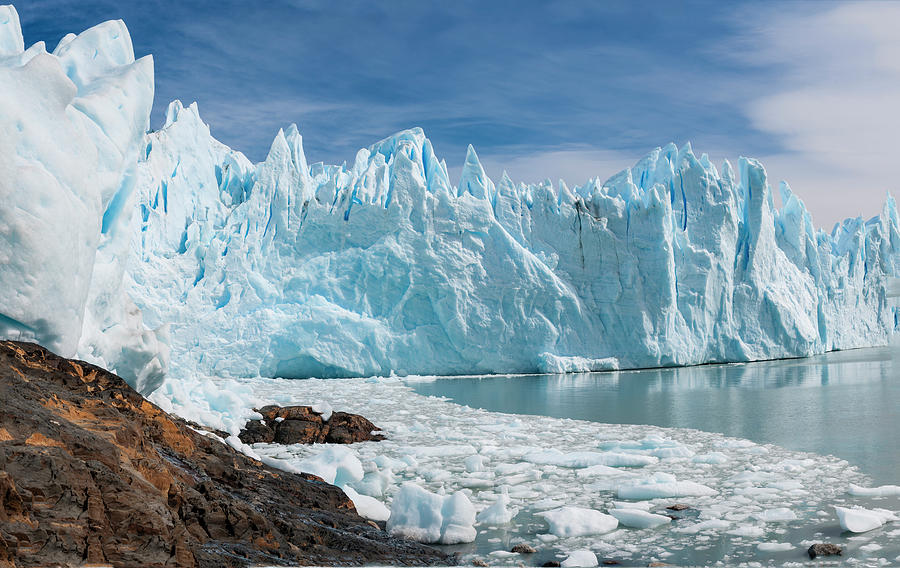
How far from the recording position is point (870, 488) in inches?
227

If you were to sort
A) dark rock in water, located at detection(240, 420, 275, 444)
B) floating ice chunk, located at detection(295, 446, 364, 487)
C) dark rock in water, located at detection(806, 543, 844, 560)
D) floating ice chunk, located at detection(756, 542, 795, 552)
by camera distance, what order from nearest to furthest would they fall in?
dark rock in water, located at detection(806, 543, 844, 560), floating ice chunk, located at detection(756, 542, 795, 552), floating ice chunk, located at detection(295, 446, 364, 487), dark rock in water, located at detection(240, 420, 275, 444)

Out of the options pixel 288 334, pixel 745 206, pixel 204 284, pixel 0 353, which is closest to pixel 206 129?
pixel 204 284

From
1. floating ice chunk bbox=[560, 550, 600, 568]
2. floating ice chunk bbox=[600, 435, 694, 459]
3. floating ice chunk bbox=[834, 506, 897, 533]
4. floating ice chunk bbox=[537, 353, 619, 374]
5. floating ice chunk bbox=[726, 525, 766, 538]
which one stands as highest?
floating ice chunk bbox=[537, 353, 619, 374]

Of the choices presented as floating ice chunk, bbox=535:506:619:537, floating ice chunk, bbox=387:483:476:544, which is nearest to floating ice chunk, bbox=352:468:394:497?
floating ice chunk, bbox=387:483:476:544

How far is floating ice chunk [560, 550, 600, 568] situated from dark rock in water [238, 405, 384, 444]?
461 cm

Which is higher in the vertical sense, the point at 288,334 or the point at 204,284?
the point at 204,284

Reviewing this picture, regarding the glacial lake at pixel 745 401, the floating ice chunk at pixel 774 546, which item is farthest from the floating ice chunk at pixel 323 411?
the floating ice chunk at pixel 774 546

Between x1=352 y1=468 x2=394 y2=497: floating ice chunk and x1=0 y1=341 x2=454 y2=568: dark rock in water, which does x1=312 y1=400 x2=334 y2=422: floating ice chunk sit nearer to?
x1=352 y1=468 x2=394 y2=497: floating ice chunk

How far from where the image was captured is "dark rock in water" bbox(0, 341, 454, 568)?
2238mm

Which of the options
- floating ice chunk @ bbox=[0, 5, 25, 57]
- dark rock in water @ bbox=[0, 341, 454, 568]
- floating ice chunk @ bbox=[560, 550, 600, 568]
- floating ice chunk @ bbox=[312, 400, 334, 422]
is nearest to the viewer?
dark rock in water @ bbox=[0, 341, 454, 568]

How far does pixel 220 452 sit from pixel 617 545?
2614mm

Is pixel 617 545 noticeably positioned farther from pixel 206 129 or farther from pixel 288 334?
pixel 206 129

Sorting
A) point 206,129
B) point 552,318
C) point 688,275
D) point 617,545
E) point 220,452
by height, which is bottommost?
point 617,545

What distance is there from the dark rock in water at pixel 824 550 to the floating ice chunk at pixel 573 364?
15.7 meters
